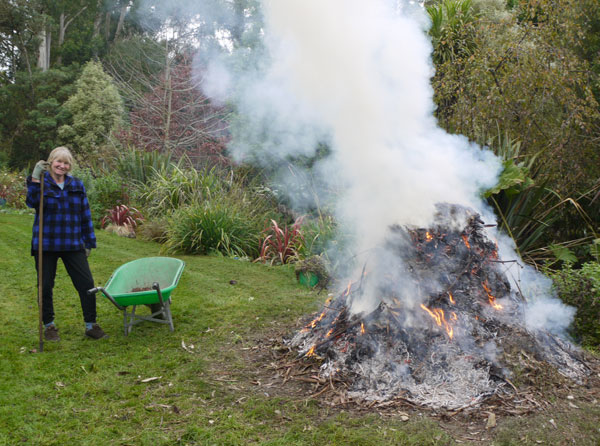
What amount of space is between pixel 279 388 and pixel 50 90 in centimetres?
1986

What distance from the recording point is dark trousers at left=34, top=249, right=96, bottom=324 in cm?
382

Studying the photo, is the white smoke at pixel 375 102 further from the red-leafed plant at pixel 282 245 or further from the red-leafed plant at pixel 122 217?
the red-leafed plant at pixel 122 217

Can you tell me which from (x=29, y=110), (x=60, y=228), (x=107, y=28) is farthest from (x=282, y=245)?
(x=107, y=28)

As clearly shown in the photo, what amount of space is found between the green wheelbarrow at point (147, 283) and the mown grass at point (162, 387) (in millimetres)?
158

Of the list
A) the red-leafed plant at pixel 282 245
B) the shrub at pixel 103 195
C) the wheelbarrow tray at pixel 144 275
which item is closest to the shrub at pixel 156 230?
the shrub at pixel 103 195

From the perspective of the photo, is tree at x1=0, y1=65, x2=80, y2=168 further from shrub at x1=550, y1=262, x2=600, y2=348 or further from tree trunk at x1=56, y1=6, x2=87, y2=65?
shrub at x1=550, y1=262, x2=600, y2=348

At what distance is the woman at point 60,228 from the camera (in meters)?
3.74

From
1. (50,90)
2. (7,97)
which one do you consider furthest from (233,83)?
(7,97)

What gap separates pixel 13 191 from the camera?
1184 cm

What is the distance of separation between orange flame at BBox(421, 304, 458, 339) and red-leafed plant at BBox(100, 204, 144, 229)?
6915 mm

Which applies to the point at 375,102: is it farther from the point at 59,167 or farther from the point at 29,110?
the point at 29,110

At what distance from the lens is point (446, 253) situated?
3.70 m

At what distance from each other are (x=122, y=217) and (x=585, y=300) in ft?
25.7

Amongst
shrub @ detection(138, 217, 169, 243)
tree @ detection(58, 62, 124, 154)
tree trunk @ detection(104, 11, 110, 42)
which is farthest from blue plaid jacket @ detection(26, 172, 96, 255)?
tree trunk @ detection(104, 11, 110, 42)
